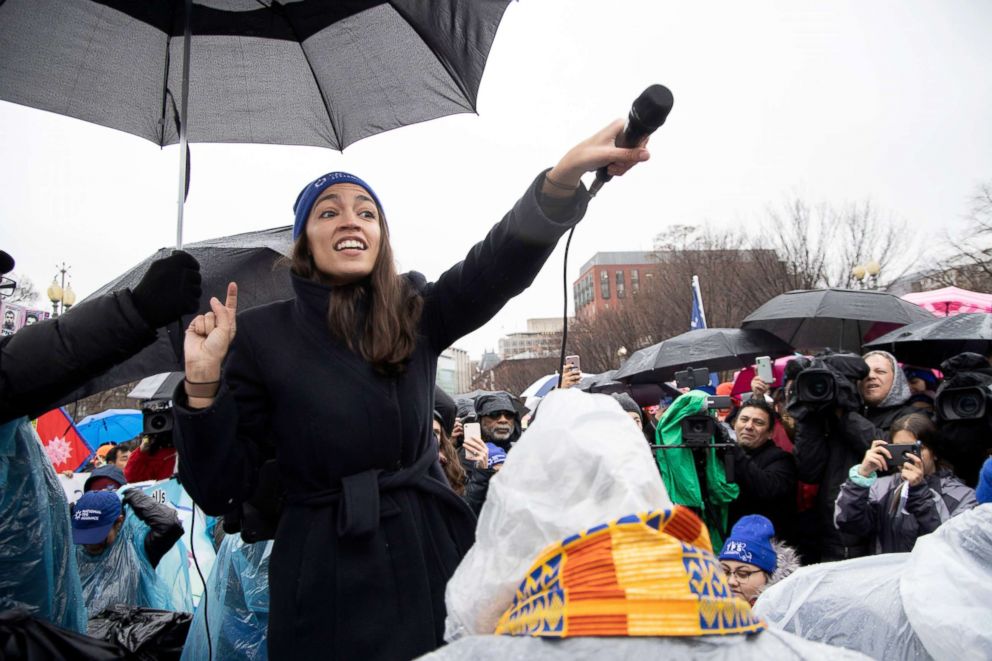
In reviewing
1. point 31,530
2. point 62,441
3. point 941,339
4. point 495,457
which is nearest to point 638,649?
point 31,530

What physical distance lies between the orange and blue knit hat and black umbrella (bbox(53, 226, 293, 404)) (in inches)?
133

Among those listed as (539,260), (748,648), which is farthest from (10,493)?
(748,648)

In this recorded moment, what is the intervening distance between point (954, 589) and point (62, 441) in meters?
8.85

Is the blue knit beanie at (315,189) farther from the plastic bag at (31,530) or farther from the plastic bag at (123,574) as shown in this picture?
the plastic bag at (123,574)

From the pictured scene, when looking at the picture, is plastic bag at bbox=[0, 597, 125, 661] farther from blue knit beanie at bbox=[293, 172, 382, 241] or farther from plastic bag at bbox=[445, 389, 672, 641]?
blue knit beanie at bbox=[293, 172, 382, 241]

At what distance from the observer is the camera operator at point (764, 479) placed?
14.0 feet

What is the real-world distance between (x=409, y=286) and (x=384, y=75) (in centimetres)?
102

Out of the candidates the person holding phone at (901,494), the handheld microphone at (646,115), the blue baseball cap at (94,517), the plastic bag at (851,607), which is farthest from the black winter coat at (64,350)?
the person holding phone at (901,494)

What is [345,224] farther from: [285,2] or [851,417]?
[851,417]

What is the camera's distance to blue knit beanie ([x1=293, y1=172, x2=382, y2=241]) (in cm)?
191

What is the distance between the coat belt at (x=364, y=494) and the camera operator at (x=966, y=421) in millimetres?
3133

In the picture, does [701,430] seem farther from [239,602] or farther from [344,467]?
[344,467]

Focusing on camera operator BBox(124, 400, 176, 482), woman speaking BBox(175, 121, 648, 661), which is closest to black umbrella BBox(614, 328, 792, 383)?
camera operator BBox(124, 400, 176, 482)

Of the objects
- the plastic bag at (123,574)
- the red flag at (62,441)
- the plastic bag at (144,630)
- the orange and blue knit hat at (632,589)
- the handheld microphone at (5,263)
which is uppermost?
the handheld microphone at (5,263)
